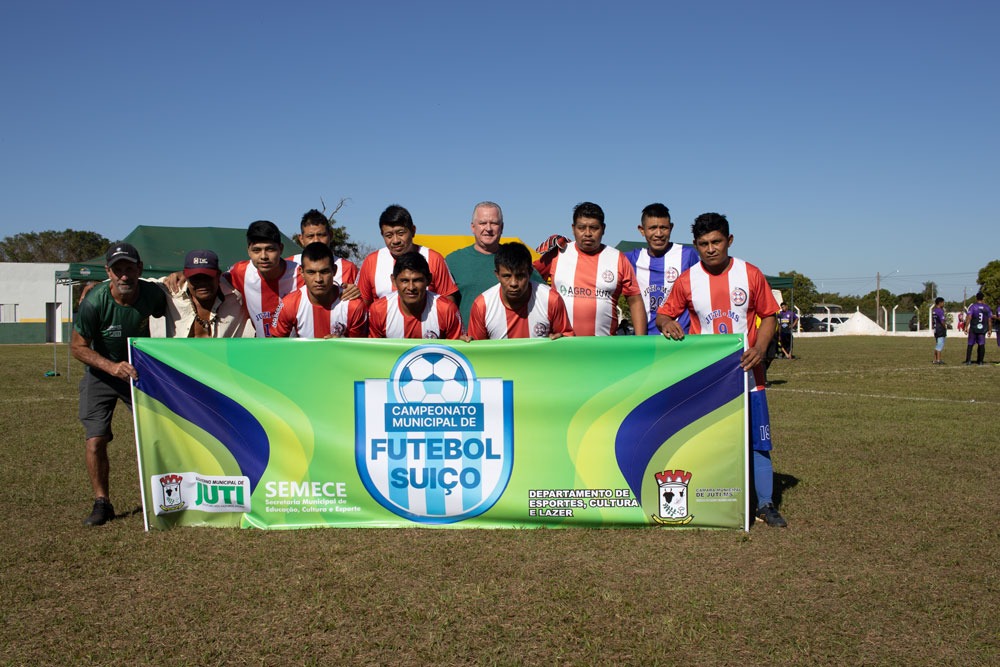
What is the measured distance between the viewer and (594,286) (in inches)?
232

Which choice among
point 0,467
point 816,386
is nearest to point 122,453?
point 0,467

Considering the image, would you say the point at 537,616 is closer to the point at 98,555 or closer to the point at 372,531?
the point at 372,531

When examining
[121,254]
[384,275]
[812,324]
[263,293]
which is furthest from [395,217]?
[812,324]

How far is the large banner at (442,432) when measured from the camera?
15.8 ft

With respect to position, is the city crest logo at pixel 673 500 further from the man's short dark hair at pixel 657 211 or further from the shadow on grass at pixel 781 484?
the man's short dark hair at pixel 657 211

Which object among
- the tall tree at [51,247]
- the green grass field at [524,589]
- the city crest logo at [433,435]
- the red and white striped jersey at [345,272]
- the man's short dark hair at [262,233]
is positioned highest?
the tall tree at [51,247]

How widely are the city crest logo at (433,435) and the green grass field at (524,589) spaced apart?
0.24m

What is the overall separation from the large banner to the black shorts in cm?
33

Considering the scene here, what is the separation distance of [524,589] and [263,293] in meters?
3.49

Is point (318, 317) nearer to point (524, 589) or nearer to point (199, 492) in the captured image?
point (199, 492)

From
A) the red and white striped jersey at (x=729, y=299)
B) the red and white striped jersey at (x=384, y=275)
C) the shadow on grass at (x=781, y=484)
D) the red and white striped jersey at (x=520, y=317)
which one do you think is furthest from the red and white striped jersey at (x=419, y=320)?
the shadow on grass at (x=781, y=484)

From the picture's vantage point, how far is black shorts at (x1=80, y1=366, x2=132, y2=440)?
17.1 ft

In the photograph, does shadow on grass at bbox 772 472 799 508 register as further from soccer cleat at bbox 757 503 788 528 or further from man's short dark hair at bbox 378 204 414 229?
man's short dark hair at bbox 378 204 414 229

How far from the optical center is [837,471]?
21.4 ft
